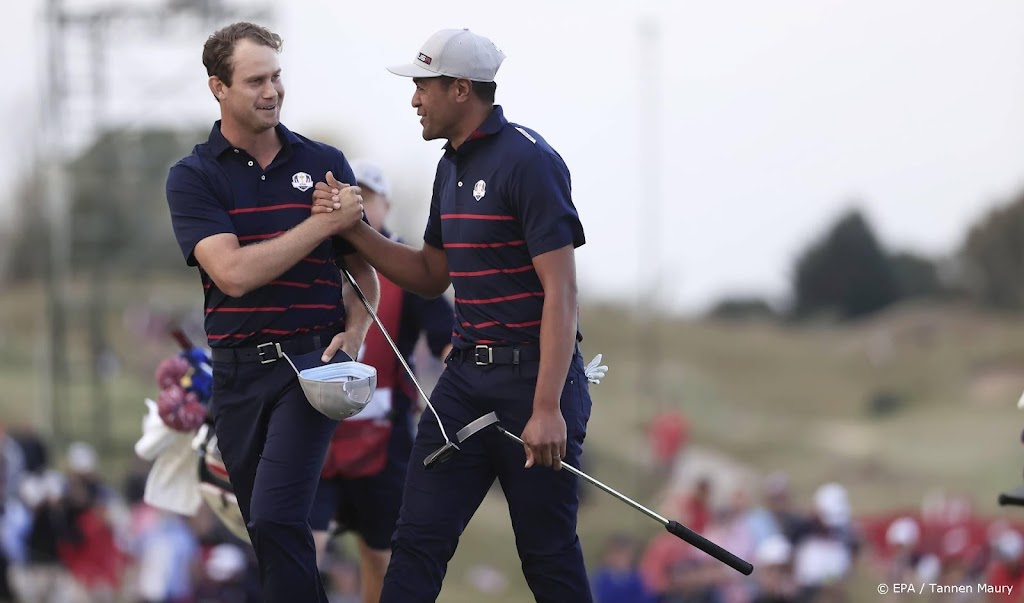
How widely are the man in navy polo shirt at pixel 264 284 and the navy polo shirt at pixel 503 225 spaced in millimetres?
409

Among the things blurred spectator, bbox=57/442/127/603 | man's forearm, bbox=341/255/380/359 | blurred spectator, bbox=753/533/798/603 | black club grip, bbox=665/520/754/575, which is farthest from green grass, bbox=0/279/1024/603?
black club grip, bbox=665/520/754/575

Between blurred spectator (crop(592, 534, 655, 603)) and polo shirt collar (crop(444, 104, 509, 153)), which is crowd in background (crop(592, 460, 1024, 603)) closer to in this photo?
blurred spectator (crop(592, 534, 655, 603))

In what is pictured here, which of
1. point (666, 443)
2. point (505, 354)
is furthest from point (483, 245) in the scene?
point (666, 443)

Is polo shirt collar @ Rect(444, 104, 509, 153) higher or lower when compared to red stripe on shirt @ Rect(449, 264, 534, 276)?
higher

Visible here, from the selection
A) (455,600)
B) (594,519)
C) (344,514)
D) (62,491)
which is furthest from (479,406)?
(594,519)

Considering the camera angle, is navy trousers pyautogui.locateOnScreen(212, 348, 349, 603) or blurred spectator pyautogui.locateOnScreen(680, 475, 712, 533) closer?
navy trousers pyautogui.locateOnScreen(212, 348, 349, 603)

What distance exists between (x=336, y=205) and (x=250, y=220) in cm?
32

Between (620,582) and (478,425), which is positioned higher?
(478,425)

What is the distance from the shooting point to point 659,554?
14.4 metres

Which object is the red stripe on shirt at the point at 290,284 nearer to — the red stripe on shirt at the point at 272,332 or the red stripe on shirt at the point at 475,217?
the red stripe on shirt at the point at 272,332

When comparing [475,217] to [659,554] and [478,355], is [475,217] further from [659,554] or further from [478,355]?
[659,554]

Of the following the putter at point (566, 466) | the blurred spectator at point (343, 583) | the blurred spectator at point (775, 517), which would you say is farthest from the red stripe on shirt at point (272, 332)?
the blurred spectator at point (343, 583)

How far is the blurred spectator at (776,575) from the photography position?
1266 cm

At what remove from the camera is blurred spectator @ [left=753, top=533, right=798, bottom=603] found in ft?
41.5
